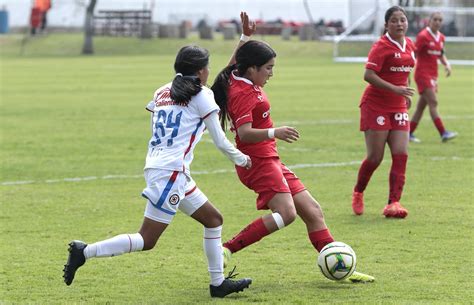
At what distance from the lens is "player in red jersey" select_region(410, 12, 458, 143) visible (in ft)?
59.1

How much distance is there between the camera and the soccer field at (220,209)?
7836mm

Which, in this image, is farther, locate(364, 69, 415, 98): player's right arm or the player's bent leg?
locate(364, 69, 415, 98): player's right arm

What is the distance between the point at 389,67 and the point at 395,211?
1.50 metres

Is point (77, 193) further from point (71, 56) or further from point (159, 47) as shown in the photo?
point (159, 47)

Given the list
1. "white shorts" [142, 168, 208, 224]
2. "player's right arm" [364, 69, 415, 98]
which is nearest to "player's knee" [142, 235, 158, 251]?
"white shorts" [142, 168, 208, 224]

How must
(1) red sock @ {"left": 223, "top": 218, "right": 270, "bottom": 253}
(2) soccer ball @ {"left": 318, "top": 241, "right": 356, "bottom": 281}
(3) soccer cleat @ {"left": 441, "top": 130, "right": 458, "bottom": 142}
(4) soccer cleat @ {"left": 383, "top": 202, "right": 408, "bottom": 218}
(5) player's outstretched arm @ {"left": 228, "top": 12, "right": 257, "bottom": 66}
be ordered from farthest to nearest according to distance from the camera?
(3) soccer cleat @ {"left": 441, "top": 130, "right": 458, "bottom": 142} < (4) soccer cleat @ {"left": 383, "top": 202, "right": 408, "bottom": 218} < (5) player's outstretched arm @ {"left": 228, "top": 12, "right": 257, "bottom": 66} < (1) red sock @ {"left": 223, "top": 218, "right": 270, "bottom": 253} < (2) soccer ball @ {"left": 318, "top": 241, "right": 356, "bottom": 281}

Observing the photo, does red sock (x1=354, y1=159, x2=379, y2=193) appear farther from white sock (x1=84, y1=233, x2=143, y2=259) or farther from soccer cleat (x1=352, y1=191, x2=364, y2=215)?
white sock (x1=84, y1=233, x2=143, y2=259)

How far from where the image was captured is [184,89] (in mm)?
7219

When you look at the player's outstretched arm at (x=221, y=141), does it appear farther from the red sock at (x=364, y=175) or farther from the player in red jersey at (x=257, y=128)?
the red sock at (x=364, y=175)

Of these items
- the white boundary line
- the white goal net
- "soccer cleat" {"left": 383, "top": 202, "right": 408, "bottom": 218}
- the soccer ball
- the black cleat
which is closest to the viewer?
the black cleat

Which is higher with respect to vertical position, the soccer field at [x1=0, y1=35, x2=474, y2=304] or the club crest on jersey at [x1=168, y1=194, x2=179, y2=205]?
the club crest on jersey at [x1=168, y1=194, x2=179, y2=205]

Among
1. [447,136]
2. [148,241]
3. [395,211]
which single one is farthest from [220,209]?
[447,136]

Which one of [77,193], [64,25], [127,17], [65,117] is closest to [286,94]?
[65,117]

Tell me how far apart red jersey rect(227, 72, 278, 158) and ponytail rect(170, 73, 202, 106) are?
2.01ft
